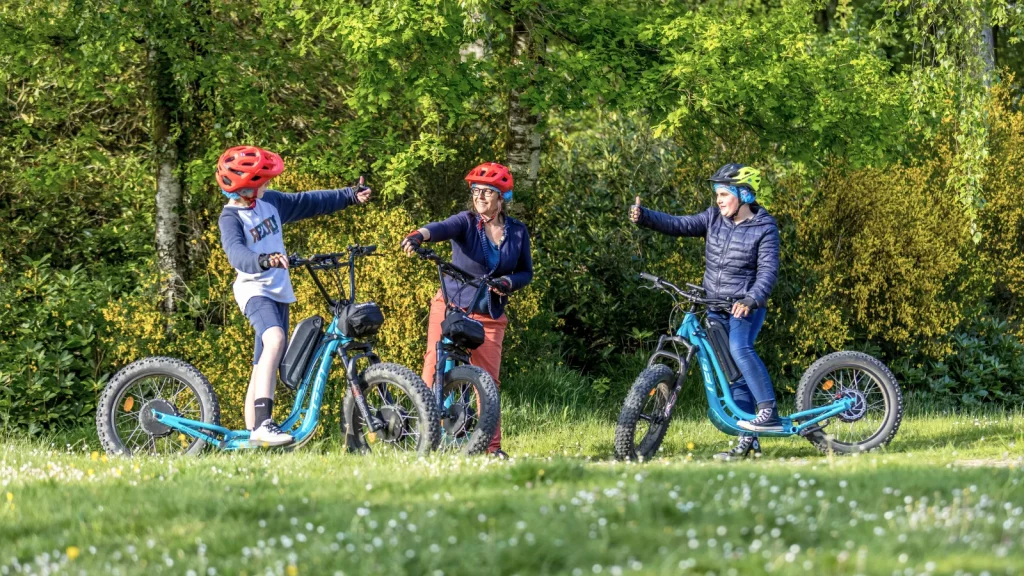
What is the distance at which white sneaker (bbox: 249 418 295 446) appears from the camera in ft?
23.1

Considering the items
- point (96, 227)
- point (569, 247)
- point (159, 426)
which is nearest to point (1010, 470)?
point (159, 426)

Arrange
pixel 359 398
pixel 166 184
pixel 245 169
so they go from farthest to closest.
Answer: pixel 166 184
pixel 245 169
pixel 359 398

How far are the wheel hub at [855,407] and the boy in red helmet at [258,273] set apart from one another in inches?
143

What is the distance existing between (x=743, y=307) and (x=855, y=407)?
1165mm

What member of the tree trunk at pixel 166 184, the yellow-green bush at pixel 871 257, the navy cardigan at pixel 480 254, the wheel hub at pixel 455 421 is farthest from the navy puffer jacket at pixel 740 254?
the tree trunk at pixel 166 184

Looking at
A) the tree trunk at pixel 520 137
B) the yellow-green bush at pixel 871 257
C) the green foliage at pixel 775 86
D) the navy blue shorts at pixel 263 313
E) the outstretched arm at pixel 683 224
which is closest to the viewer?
the navy blue shorts at pixel 263 313

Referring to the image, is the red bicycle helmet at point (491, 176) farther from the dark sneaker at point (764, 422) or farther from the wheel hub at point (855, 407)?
the wheel hub at point (855, 407)

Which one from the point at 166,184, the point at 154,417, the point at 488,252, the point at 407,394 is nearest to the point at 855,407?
the point at 488,252

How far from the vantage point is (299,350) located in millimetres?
7168

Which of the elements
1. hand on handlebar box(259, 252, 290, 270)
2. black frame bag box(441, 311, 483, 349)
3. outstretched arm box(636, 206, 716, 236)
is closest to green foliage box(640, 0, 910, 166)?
outstretched arm box(636, 206, 716, 236)

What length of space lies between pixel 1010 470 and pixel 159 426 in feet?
15.9

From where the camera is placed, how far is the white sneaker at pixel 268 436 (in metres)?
7.04

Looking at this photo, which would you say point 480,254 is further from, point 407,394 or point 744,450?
point 744,450

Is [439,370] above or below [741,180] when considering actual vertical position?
below
